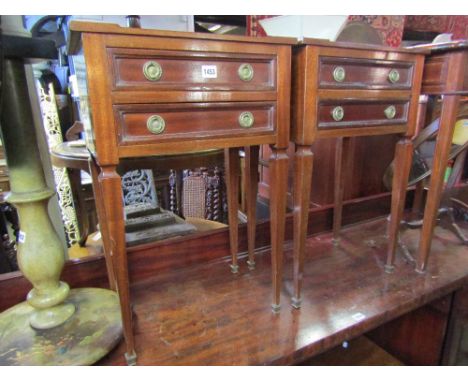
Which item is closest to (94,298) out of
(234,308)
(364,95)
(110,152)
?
(234,308)

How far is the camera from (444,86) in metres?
1.02

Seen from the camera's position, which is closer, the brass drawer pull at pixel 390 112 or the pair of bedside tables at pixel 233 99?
the pair of bedside tables at pixel 233 99

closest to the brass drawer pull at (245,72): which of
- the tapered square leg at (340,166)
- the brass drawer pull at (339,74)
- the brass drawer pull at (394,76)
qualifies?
the brass drawer pull at (339,74)

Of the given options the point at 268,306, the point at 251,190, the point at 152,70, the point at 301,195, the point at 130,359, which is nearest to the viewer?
the point at 152,70

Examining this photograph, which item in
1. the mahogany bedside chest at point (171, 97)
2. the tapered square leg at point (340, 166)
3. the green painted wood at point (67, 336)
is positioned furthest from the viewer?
the tapered square leg at point (340, 166)

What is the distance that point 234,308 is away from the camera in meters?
1.02

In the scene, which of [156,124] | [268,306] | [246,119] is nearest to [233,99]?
[246,119]

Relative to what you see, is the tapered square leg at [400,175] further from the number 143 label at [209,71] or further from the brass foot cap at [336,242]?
the number 143 label at [209,71]

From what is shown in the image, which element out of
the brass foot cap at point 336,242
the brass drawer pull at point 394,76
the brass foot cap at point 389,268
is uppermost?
the brass drawer pull at point 394,76

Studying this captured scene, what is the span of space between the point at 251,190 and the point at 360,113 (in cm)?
46

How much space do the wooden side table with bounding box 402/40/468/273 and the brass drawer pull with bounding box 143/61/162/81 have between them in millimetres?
822

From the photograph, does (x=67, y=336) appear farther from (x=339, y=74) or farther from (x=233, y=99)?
(x=339, y=74)

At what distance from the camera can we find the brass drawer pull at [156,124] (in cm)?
72

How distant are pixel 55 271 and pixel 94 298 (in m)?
0.19
